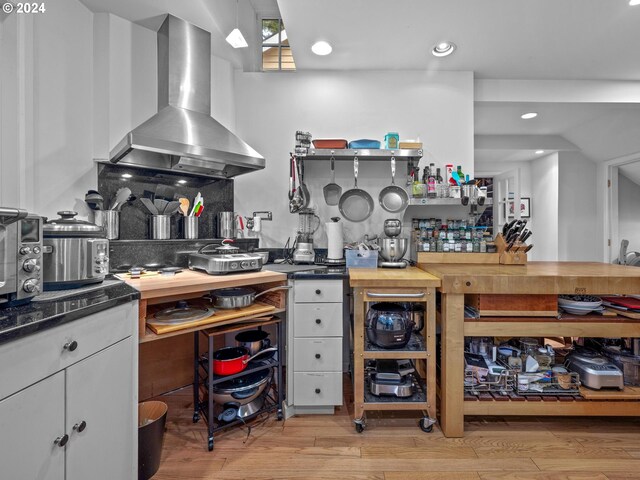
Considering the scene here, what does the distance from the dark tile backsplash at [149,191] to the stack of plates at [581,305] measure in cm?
232

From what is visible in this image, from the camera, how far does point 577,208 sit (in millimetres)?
4094

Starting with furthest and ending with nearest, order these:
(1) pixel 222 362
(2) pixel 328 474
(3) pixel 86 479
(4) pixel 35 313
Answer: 1. (1) pixel 222 362
2. (2) pixel 328 474
3. (3) pixel 86 479
4. (4) pixel 35 313

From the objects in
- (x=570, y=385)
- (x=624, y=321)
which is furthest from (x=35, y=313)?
(x=624, y=321)

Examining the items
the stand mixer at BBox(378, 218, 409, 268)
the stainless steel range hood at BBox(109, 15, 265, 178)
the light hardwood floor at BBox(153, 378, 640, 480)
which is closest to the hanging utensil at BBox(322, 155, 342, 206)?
the stand mixer at BBox(378, 218, 409, 268)

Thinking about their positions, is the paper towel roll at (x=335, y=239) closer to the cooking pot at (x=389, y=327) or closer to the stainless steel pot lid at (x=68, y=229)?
the cooking pot at (x=389, y=327)

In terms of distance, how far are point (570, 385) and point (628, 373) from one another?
399 millimetres

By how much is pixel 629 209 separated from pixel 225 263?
571cm

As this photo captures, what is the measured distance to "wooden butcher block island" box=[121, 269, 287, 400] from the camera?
1371 millimetres

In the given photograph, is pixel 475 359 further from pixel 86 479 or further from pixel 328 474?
pixel 86 479

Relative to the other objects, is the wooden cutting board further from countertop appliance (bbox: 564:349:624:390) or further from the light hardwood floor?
countertop appliance (bbox: 564:349:624:390)

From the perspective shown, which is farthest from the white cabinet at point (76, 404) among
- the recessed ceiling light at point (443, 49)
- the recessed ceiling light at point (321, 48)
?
the recessed ceiling light at point (443, 49)

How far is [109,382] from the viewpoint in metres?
1.07

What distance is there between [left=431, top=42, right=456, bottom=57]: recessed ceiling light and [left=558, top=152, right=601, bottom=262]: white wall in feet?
9.54

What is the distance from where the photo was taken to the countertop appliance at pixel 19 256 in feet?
2.89
